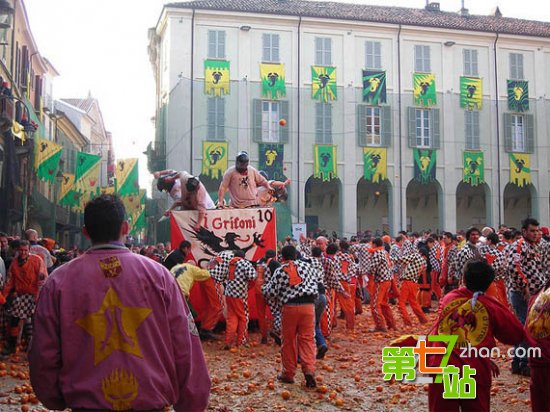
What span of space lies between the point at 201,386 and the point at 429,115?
34398 millimetres

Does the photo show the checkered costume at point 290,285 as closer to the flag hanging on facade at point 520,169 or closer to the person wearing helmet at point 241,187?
the person wearing helmet at point 241,187

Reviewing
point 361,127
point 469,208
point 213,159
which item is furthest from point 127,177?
point 469,208

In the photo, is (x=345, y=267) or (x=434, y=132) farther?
(x=434, y=132)

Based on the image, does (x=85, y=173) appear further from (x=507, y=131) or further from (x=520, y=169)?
(x=520, y=169)

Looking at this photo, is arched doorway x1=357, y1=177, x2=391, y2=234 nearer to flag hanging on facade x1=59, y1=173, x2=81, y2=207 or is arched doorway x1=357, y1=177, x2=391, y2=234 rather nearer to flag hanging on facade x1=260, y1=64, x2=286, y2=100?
flag hanging on facade x1=260, y1=64, x2=286, y2=100

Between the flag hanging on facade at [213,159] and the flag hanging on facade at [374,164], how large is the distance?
7.68 metres

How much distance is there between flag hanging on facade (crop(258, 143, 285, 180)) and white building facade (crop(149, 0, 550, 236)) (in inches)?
12.0

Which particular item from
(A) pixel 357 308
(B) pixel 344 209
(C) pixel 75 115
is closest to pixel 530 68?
A: (B) pixel 344 209

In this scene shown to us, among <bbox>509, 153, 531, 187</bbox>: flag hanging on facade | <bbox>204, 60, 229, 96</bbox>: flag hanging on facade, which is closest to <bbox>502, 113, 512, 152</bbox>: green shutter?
<bbox>509, 153, 531, 187</bbox>: flag hanging on facade

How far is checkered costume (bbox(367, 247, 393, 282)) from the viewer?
13066mm

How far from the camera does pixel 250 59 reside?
34.5 metres

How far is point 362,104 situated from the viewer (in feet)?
116

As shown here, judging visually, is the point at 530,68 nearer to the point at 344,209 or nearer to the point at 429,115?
the point at 429,115

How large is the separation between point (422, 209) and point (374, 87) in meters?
8.67
